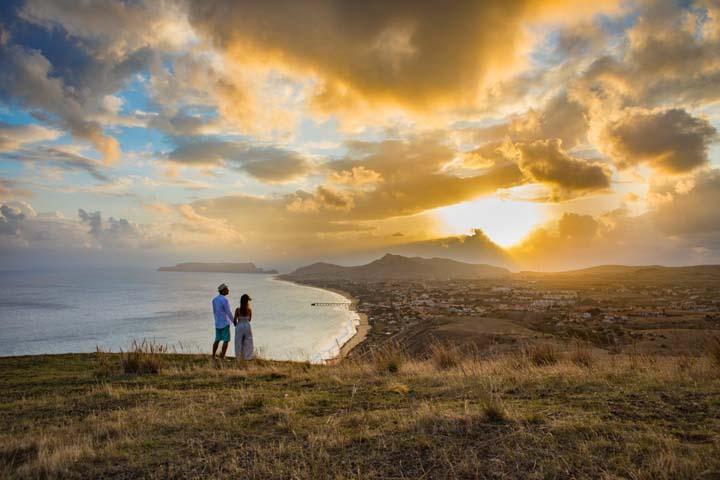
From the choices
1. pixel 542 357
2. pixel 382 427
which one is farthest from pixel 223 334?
pixel 542 357

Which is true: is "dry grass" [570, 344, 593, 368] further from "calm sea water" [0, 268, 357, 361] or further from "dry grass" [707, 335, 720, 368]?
"calm sea water" [0, 268, 357, 361]

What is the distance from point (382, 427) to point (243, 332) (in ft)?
31.7

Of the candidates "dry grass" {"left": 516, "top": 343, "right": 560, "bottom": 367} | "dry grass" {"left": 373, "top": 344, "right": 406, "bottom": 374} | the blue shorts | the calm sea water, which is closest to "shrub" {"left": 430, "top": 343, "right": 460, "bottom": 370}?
"dry grass" {"left": 373, "top": 344, "right": 406, "bottom": 374}

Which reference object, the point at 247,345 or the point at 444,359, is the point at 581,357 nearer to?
the point at 444,359

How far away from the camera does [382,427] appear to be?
17.7 feet

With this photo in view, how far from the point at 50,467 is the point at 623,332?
45263 mm

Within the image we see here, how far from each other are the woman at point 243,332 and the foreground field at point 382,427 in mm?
4154

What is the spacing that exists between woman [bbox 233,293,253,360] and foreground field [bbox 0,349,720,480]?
4154mm

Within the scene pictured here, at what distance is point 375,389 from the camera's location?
27.0ft

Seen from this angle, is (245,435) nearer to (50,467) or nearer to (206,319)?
(50,467)

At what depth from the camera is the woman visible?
543 inches

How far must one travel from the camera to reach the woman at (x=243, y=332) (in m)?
13.8

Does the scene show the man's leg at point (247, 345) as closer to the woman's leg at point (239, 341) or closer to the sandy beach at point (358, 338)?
the woman's leg at point (239, 341)

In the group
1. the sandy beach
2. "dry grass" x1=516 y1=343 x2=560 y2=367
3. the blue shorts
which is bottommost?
the sandy beach
